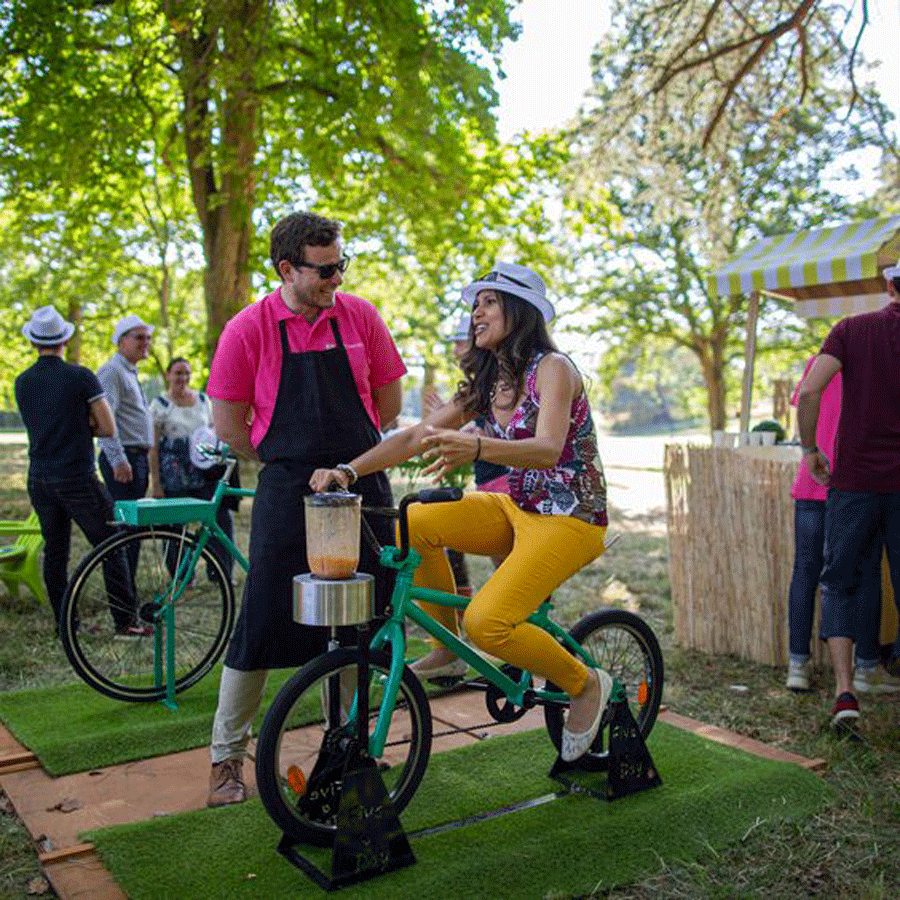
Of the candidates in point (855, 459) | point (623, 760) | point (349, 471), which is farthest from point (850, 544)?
point (349, 471)

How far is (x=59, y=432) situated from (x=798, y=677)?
4633 mm

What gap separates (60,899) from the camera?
3146 mm

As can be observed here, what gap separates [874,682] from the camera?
18.3ft

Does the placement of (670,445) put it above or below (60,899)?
above

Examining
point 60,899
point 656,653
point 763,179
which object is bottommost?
point 60,899

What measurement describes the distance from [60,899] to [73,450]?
3750mm

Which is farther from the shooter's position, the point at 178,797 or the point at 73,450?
the point at 73,450

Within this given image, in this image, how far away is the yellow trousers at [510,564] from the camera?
3494 mm

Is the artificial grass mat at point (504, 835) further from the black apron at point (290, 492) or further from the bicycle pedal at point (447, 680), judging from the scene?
the black apron at point (290, 492)

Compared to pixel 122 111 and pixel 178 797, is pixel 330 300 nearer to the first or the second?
pixel 178 797

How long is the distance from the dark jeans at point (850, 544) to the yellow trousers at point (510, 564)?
1754mm

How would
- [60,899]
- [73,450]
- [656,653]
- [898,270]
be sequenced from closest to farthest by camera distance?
1. [60,899]
2. [656,653]
3. [898,270]
4. [73,450]

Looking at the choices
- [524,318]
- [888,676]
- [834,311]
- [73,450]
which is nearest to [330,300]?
[524,318]

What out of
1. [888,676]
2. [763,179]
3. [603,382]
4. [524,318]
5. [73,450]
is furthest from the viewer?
[603,382]
